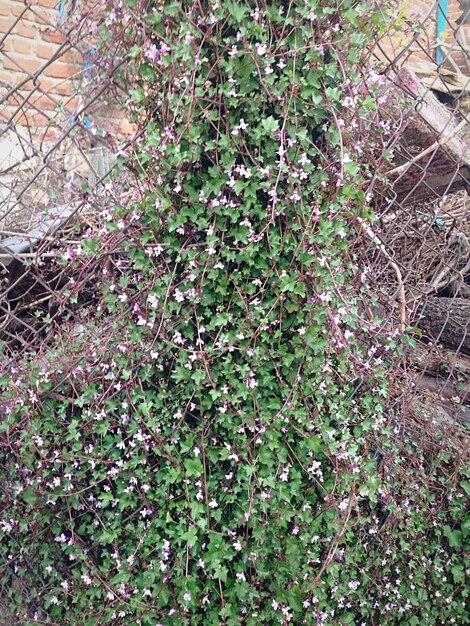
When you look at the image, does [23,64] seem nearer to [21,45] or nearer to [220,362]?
[21,45]

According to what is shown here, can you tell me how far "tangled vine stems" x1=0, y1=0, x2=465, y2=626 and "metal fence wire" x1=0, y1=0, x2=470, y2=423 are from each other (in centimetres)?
24

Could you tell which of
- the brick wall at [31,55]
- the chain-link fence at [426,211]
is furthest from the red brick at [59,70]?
the chain-link fence at [426,211]

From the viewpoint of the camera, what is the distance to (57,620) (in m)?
1.98

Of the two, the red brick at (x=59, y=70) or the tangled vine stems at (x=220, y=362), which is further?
the red brick at (x=59, y=70)

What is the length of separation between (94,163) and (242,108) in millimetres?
1755

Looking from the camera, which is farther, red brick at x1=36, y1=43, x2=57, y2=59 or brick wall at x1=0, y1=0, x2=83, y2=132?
red brick at x1=36, y1=43, x2=57, y2=59

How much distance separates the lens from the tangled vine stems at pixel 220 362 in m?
1.61

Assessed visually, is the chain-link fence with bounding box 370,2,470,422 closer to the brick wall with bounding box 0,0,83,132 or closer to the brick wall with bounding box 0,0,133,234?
the brick wall with bounding box 0,0,133,234

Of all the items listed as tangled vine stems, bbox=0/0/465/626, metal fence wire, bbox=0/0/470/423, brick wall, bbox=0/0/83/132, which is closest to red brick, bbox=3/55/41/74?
brick wall, bbox=0/0/83/132

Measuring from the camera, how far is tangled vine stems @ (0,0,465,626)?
5.28ft

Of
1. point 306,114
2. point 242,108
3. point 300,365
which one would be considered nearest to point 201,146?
point 242,108

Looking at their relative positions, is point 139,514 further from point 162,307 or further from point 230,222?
point 230,222

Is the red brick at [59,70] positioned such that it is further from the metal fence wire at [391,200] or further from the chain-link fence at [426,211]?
the chain-link fence at [426,211]

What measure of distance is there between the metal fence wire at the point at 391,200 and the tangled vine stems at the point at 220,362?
0.24 m
